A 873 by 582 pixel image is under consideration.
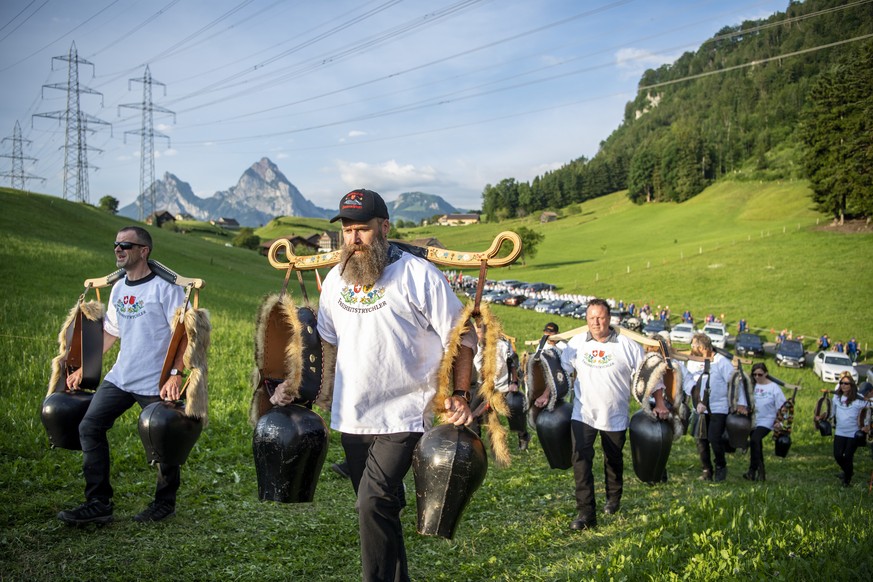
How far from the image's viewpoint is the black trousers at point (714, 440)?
10.0 m

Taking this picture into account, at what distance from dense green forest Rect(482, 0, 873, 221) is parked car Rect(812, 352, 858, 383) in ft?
112

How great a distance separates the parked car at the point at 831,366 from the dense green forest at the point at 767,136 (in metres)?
34.2

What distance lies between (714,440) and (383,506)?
8.23 meters

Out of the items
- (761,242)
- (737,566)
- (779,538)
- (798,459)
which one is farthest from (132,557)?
(761,242)

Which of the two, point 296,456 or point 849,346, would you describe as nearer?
point 296,456

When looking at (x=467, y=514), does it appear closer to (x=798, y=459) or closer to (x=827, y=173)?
(x=798, y=459)

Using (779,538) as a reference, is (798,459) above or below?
below

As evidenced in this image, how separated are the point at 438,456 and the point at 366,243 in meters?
1.37

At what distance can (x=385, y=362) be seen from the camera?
3.70m

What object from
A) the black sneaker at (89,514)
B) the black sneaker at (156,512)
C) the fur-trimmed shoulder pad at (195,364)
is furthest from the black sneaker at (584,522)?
the black sneaker at (89,514)

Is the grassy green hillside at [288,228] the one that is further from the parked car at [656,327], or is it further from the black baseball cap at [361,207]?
the black baseball cap at [361,207]

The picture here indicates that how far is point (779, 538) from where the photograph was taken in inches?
180

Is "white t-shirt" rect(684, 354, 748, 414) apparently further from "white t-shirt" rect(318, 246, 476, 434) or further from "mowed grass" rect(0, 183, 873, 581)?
"white t-shirt" rect(318, 246, 476, 434)

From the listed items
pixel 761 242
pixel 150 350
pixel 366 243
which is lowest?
pixel 150 350
